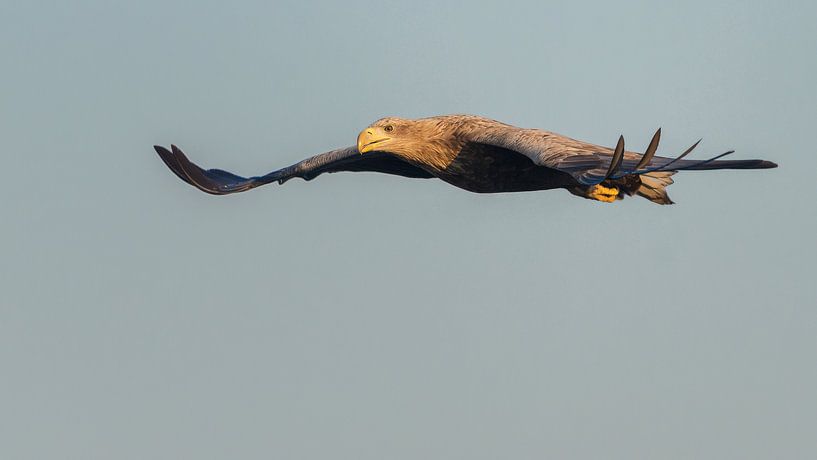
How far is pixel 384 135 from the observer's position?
63.2ft

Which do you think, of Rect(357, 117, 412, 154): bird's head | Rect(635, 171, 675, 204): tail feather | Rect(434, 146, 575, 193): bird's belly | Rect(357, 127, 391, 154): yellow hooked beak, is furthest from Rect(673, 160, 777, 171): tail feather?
Rect(357, 127, 391, 154): yellow hooked beak

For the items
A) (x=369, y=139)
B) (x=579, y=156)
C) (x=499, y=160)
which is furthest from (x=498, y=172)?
(x=579, y=156)

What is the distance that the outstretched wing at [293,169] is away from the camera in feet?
69.1

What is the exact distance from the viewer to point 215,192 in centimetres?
2219

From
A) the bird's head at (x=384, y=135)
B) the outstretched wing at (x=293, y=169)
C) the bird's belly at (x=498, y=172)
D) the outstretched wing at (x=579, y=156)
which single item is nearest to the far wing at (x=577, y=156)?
the outstretched wing at (x=579, y=156)

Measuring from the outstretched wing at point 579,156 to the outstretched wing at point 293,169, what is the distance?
2174 millimetres

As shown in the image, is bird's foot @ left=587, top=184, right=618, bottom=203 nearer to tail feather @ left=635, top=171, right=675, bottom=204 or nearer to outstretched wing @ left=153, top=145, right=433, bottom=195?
tail feather @ left=635, top=171, right=675, bottom=204

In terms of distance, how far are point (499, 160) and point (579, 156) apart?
77.5 inches

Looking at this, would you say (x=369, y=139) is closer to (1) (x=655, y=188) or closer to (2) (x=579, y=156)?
(2) (x=579, y=156)

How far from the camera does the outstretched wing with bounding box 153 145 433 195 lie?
2106 centimetres

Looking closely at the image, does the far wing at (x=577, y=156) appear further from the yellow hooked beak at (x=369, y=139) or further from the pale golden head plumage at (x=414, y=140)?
the yellow hooked beak at (x=369, y=139)

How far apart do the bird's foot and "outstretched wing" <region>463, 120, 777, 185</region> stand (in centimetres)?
29

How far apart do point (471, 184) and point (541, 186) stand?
892mm

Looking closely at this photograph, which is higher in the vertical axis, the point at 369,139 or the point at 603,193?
the point at 369,139
